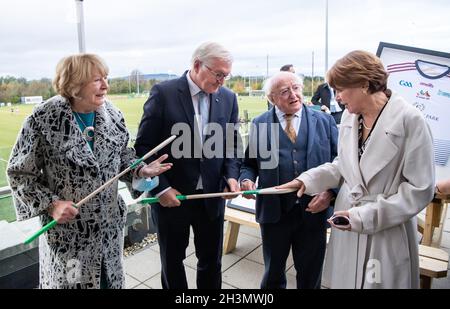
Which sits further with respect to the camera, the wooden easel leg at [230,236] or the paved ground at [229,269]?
the wooden easel leg at [230,236]

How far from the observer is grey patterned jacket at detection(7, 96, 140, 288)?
1.42 metres

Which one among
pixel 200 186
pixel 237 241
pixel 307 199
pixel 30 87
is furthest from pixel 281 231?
pixel 30 87

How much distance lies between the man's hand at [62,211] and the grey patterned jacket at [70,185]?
3 cm

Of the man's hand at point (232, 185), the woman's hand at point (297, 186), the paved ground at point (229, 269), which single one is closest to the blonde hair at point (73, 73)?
the man's hand at point (232, 185)

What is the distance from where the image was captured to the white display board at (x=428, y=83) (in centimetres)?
274

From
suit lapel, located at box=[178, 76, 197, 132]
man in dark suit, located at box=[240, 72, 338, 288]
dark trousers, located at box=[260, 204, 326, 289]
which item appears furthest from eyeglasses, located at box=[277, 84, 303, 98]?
dark trousers, located at box=[260, 204, 326, 289]

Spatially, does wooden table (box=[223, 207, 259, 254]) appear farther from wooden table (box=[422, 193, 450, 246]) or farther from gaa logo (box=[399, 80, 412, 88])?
gaa logo (box=[399, 80, 412, 88])

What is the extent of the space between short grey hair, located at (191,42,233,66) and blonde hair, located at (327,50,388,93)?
2.10 ft

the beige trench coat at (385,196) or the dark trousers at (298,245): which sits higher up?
the beige trench coat at (385,196)

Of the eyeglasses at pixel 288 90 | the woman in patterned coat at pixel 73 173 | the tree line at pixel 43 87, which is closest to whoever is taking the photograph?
the woman in patterned coat at pixel 73 173

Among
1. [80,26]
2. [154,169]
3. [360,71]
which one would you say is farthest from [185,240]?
[80,26]

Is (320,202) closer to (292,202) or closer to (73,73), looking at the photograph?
(292,202)

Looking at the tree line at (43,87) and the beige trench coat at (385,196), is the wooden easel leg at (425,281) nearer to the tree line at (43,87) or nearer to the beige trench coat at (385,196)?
the beige trench coat at (385,196)
